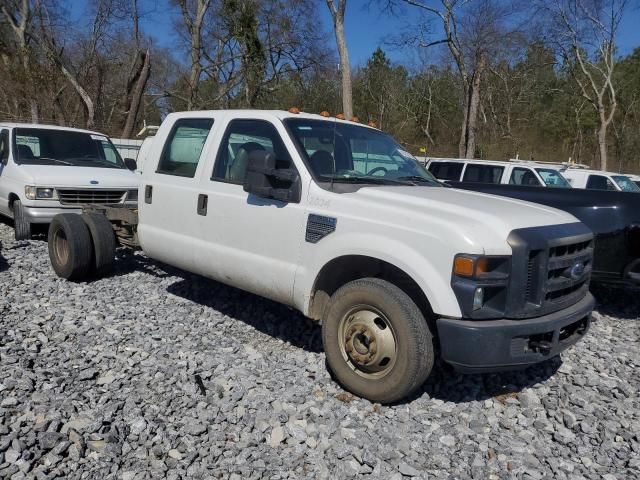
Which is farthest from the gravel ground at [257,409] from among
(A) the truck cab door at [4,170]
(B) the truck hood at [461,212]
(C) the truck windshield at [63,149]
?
(C) the truck windshield at [63,149]

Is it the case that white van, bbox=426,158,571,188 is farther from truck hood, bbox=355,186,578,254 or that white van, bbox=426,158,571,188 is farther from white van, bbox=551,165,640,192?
truck hood, bbox=355,186,578,254

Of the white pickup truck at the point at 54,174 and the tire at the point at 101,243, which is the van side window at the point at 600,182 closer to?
the white pickup truck at the point at 54,174

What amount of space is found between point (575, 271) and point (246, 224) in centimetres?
244

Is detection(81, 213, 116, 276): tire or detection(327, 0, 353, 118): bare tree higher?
detection(327, 0, 353, 118): bare tree

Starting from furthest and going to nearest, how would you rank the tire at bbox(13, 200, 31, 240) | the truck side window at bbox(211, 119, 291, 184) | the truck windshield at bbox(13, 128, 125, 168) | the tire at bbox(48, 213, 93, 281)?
the truck windshield at bbox(13, 128, 125, 168)
the tire at bbox(13, 200, 31, 240)
the tire at bbox(48, 213, 93, 281)
the truck side window at bbox(211, 119, 291, 184)

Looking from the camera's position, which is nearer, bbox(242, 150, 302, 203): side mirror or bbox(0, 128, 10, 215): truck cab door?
bbox(242, 150, 302, 203): side mirror

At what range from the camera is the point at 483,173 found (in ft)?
39.9

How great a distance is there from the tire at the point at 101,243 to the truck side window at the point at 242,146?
205cm

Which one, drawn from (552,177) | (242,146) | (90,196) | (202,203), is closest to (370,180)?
(242,146)

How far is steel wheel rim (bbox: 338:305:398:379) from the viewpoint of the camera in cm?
371

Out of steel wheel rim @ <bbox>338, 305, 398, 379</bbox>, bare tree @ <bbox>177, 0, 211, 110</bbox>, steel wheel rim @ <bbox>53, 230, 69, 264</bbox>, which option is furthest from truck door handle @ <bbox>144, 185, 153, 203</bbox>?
bare tree @ <bbox>177, 0, 211, 110</bbox>

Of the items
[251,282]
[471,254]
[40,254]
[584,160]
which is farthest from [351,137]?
[584,160]

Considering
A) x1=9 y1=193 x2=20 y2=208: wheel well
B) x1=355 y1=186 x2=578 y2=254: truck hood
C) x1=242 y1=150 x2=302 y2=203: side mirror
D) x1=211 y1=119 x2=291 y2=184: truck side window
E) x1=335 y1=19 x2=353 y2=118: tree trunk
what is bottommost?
x1=9 y1=193 x2=20 y2=208: wheel well

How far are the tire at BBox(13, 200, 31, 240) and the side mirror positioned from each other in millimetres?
5222
